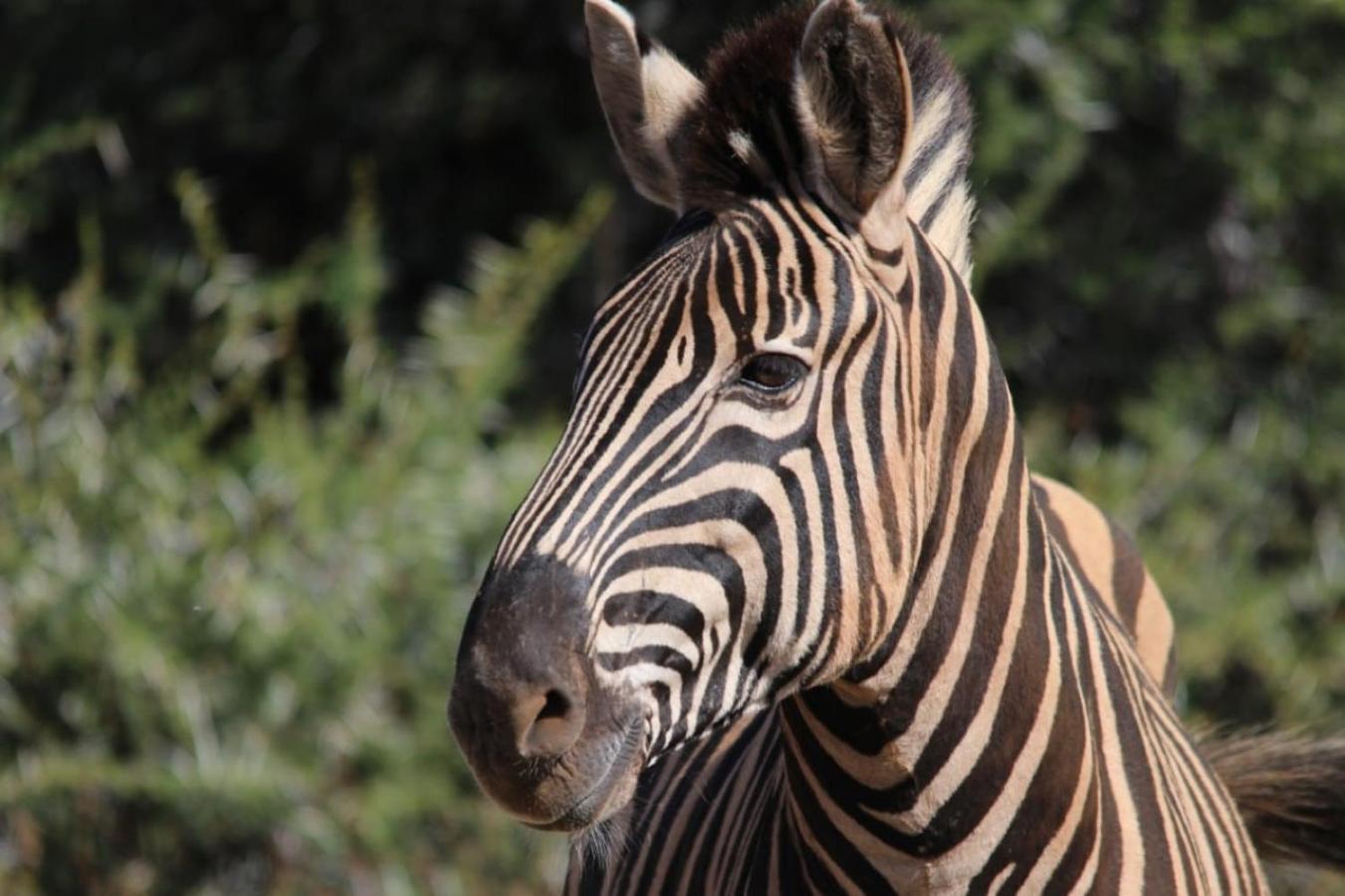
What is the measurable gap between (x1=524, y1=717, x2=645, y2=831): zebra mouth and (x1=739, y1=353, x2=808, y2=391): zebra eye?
479 mm

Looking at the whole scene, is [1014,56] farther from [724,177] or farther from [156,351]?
[724,177]

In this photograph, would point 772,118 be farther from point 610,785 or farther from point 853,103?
point 610,785

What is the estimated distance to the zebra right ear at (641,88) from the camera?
9.02ft

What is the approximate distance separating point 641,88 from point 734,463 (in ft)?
2.50

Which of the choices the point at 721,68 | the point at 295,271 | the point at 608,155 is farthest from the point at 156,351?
the point at 721,68

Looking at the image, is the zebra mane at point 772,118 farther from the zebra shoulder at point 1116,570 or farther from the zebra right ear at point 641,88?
the zebra shoulder at point 1116,570

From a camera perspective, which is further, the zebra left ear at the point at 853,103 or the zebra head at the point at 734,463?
the zebra left ear at the point at 853,103

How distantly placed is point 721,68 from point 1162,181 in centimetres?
726

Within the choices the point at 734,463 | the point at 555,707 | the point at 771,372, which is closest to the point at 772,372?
the point at 771,372

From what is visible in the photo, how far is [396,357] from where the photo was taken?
9.03 m

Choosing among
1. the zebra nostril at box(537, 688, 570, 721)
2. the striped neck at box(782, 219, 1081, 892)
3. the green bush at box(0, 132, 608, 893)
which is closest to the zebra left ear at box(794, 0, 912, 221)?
the striped neck at box(782, 219, 1081, 892)

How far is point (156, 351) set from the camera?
9.07 metres

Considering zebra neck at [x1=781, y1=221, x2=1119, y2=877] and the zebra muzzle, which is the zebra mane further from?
the zebra muzzle

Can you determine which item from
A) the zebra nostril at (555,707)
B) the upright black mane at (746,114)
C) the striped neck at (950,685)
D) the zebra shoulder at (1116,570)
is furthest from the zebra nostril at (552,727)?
the zebra shoulder at (1116,570)
